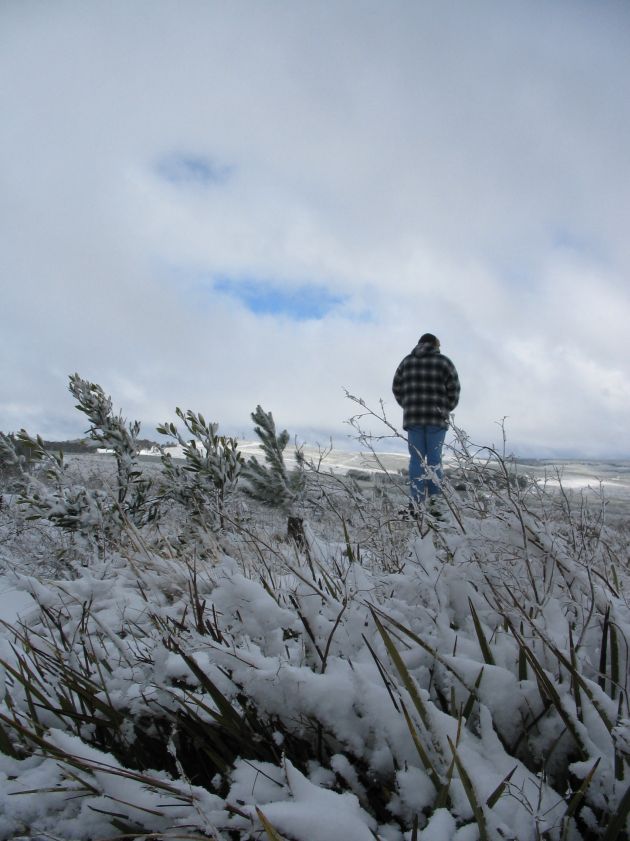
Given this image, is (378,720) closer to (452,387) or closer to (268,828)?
(268,828)

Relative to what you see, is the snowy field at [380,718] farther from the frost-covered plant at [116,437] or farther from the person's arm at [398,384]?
the person's arm at [398,384]

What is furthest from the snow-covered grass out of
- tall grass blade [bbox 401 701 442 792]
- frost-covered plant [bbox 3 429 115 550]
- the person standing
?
the person standing

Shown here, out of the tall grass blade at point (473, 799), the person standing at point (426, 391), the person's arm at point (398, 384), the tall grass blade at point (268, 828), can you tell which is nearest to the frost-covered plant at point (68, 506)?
the person standing at point (426, 391)

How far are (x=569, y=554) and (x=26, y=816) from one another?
1173mm

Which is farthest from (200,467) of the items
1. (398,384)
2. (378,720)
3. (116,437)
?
(378,720)

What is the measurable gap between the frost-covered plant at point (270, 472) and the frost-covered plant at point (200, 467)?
9.70ft

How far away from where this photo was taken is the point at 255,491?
875 cm

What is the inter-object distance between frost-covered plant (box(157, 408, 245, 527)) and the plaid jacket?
2052mm

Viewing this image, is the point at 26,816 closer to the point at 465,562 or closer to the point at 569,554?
the point at 465,562

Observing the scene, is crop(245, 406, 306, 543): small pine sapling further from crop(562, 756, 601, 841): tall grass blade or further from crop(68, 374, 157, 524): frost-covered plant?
crop(562, 756, 601, 841): tall grass blade

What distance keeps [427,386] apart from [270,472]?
13.3 ft

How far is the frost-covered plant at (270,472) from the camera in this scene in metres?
7.74

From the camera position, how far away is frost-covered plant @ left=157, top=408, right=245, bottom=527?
449 centimetres

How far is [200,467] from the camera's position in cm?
450
